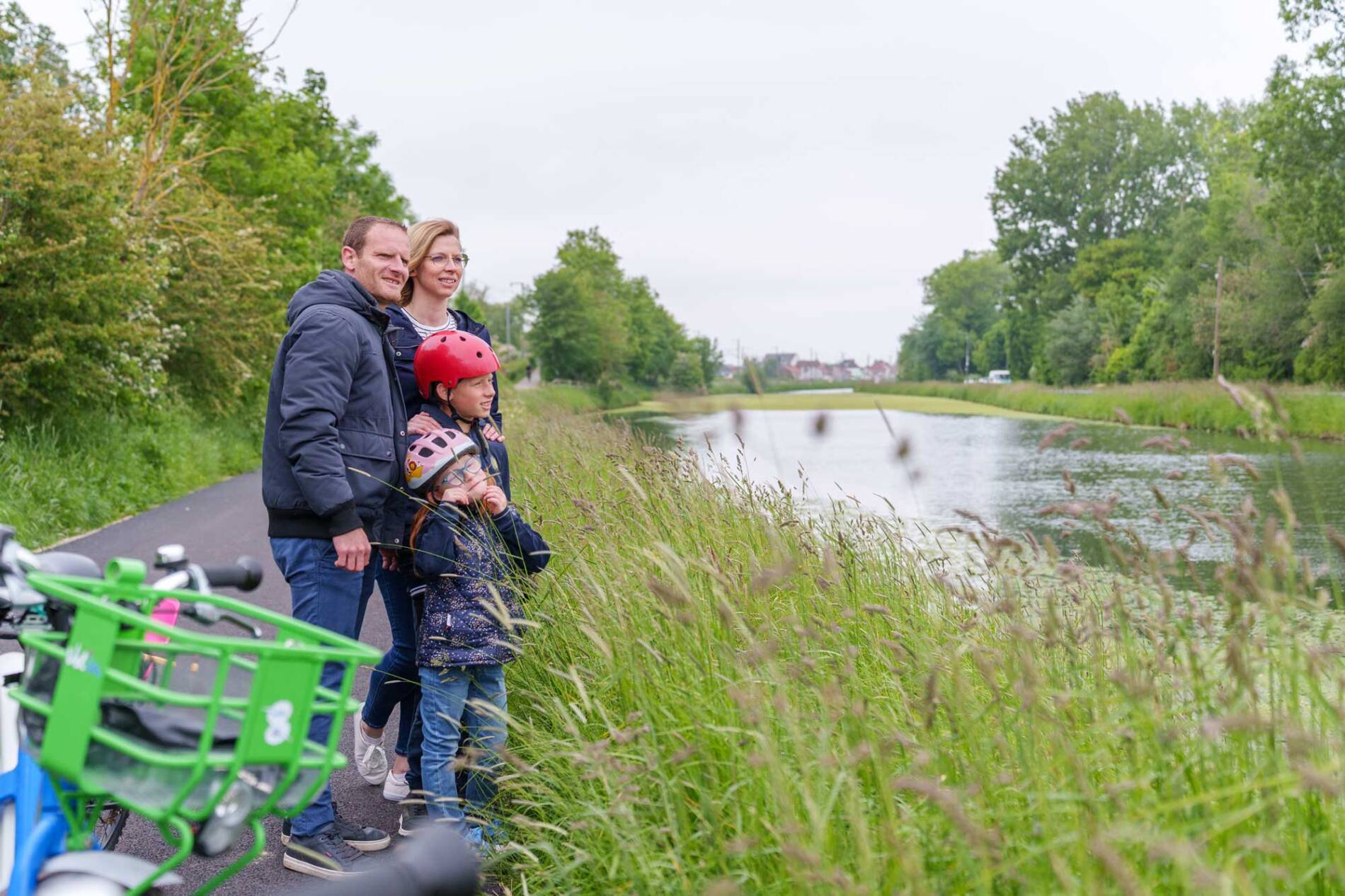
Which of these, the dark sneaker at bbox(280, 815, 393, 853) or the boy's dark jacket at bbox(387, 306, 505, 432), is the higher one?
the boy's dark jacket at bbox(387, 306, 505, 432)

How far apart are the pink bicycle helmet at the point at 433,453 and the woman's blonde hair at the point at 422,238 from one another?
2.03 ft

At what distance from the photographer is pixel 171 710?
1.62 metres

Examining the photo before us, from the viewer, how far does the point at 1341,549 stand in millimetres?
2256

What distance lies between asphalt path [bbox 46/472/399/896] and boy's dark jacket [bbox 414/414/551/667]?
0.66 meters

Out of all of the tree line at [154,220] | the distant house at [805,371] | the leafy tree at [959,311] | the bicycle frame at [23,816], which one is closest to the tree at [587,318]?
the tree line at [154,220]

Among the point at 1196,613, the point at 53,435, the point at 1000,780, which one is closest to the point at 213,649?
the point at 1000,780

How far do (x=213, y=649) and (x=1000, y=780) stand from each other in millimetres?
1451

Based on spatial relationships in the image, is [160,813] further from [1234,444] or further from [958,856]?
[1234,444]

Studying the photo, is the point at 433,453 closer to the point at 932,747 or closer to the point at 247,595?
the point at 932,747

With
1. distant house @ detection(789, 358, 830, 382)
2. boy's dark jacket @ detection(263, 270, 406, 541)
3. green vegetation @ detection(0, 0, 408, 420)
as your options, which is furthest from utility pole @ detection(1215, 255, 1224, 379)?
boy's dark jacket @ detection(263, 270, 406, 541)

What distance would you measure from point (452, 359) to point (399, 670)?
126 cm

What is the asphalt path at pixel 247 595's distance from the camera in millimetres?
3645

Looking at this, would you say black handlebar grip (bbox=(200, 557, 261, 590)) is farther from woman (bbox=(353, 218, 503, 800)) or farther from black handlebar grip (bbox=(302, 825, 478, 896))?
woman (bbox=(353, 218, 503, 800))

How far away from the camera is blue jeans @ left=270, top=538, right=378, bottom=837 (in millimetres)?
3559
